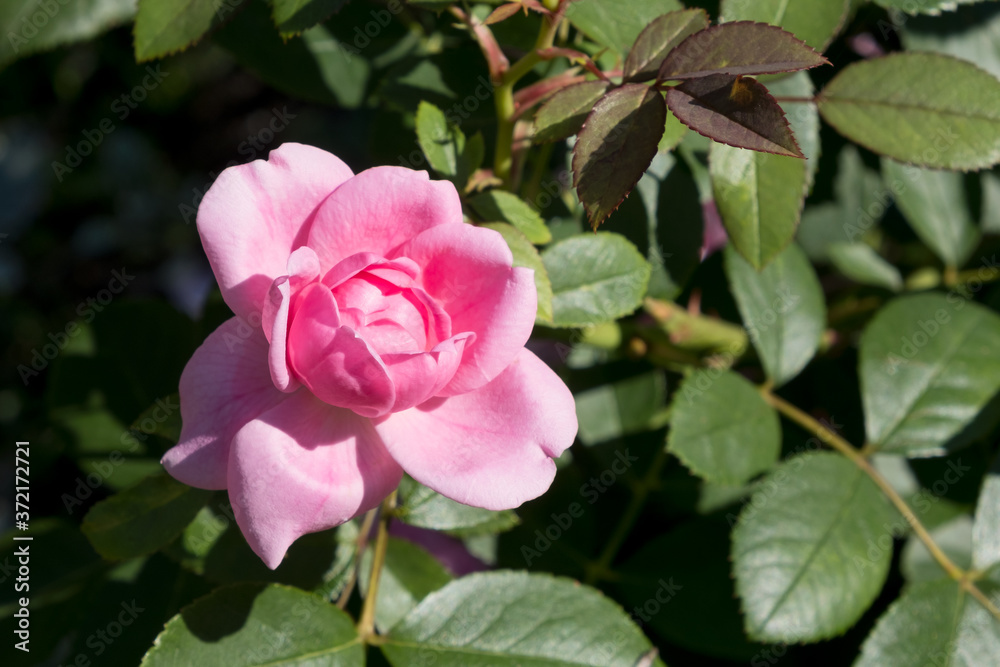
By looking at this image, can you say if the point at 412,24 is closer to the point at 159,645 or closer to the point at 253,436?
the point at 253,436

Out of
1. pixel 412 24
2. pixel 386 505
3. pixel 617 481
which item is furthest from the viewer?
pixel 617 481

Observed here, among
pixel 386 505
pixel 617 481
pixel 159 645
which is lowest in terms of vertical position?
pixel 617 481

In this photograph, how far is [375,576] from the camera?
3.29 feet

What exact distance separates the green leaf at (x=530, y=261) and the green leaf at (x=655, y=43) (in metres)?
0.20

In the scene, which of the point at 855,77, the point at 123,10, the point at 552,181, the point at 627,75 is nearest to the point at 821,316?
the point at 855,77

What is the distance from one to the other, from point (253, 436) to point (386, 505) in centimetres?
42

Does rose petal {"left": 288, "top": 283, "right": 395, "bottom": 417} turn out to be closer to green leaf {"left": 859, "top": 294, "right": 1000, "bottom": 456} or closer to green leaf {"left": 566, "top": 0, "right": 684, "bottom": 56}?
green leaf {"left": 566, "top": 0, "right": 684, "bottom": 56}

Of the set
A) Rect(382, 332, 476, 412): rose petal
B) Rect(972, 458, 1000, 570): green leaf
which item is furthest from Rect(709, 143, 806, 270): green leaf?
Rect(972, 458, 1000, 570): green leaf

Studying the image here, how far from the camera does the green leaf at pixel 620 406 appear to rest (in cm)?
136

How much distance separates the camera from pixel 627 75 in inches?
32.0

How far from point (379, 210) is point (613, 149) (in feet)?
0.73

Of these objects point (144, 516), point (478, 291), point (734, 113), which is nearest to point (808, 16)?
point (734, 113)

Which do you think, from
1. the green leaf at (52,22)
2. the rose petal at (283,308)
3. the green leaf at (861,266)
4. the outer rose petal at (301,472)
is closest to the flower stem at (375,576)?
the outer rose petal at (301,472)

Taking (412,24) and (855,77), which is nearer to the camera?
(855,77)
